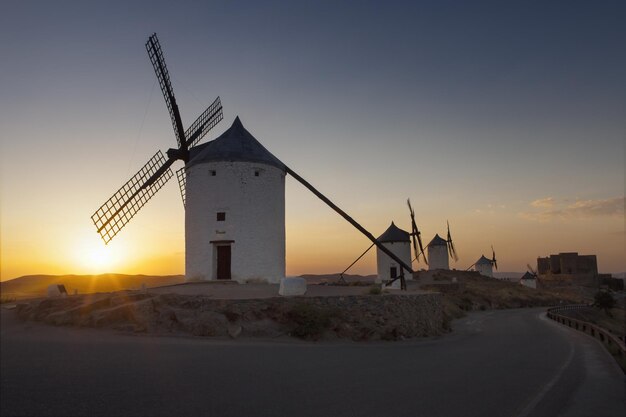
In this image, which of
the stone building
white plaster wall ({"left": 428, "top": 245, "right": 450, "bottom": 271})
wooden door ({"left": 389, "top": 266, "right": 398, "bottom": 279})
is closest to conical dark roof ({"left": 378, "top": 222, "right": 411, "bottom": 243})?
wooden door ({"left": 389, "top": 266, "right": 398, "bottom": 279})

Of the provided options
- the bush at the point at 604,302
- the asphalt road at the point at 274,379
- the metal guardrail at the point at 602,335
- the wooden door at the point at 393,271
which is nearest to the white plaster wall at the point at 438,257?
the bush at the point at 604,302

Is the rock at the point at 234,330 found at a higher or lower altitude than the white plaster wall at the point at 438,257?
Answer: lower

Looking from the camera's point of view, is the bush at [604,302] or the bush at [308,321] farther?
the bush at [604,302]

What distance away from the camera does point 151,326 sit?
12.9 metres

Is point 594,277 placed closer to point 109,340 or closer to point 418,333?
point 418,333

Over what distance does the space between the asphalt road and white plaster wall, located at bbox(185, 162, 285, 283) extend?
8.73m

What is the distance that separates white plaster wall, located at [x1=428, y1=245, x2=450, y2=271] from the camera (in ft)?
209

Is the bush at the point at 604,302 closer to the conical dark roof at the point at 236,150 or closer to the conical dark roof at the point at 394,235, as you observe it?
the conical dark roof at the point at 394,235

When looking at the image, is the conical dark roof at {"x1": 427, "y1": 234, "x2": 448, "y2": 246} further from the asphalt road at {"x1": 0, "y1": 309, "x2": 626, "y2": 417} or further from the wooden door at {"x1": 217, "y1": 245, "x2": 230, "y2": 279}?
the asphalt road at {"x1": 0, "y1": 309, "x2": 626, "y2": 417}

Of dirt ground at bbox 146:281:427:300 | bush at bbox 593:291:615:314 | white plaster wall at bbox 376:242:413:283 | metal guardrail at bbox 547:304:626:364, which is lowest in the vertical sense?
bush at bbox 593:291:615:314

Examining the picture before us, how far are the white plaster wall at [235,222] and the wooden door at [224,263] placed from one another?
0.28m

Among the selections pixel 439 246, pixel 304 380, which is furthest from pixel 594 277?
pixel 304 380

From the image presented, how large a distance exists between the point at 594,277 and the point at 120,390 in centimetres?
8162

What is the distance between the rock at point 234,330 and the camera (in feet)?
42.8
